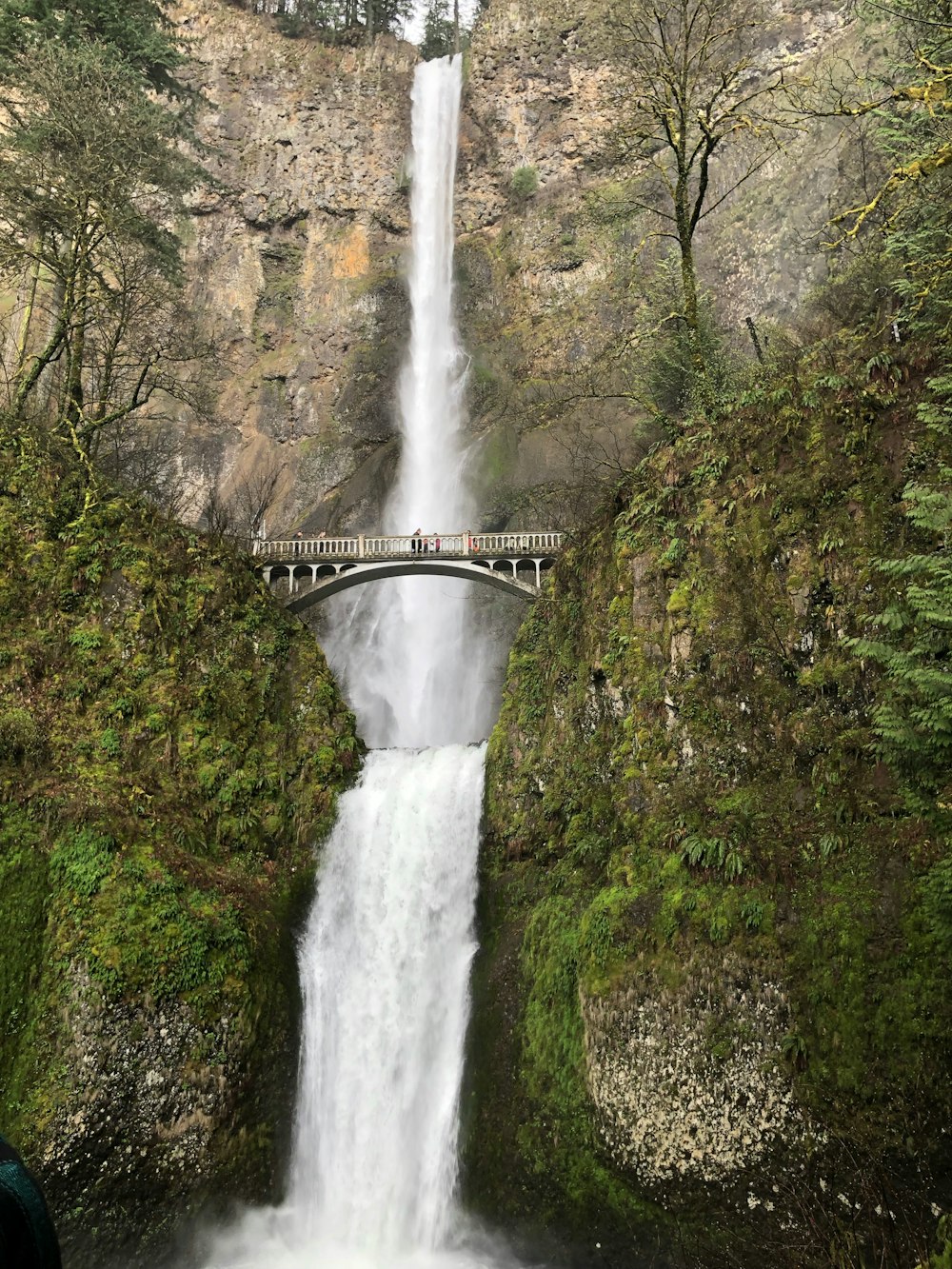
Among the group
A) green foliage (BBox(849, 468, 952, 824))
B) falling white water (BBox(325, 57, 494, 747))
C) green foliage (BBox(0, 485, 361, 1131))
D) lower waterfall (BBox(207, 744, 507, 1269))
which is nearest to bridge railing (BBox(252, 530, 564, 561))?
falling white water (BBox(325, 57, 494, 747))

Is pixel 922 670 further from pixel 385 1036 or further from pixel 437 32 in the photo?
pixel 437 32

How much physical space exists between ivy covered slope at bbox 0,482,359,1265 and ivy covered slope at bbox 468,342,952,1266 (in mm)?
4012

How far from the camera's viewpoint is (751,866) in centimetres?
1098

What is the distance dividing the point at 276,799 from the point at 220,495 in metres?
23.0

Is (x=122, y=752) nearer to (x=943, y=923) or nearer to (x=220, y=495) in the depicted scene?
(x=943, y=923)

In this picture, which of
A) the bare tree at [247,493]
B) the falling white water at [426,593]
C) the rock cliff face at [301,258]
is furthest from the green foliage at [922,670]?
the rock cliff face at [301,258]

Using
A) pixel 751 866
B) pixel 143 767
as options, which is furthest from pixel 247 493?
pixel 751 866

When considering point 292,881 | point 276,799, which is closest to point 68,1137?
point 292,881

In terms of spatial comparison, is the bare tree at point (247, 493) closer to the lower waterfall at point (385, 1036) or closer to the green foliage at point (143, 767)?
the green foliage at point (143, 767)

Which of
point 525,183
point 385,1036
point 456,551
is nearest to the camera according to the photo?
point 385,1036

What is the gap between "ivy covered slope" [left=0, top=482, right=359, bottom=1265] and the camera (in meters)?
11.4

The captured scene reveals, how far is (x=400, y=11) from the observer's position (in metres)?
49.8

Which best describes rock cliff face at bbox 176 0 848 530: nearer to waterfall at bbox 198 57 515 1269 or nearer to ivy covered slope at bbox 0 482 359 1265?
ivy covered slope at bbox 0 482 359 1265

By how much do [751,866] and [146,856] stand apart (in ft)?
32.2
